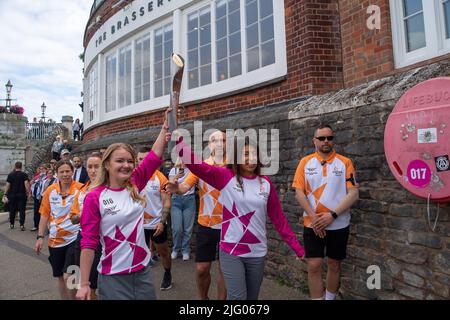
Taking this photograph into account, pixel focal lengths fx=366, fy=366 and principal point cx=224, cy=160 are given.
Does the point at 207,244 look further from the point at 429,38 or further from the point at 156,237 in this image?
the point at 429,38

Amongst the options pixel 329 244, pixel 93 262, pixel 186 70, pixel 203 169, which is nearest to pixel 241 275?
pixel 203 169

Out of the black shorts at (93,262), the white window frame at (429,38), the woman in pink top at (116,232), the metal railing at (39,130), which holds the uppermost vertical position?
the metal railing at (39,130)

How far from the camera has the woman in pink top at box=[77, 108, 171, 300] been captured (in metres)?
2.47

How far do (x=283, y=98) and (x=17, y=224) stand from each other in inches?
369

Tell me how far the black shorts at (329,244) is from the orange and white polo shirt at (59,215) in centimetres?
252

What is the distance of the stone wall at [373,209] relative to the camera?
333 centimetres

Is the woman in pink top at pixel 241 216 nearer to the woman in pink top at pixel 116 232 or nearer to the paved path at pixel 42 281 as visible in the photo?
the woman in pink top at pixel 116 232

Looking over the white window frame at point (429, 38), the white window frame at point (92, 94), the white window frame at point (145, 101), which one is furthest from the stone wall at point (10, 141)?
the white window frame at point (429, 38)

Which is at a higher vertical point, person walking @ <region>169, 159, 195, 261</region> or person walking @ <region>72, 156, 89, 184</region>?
person walking @ <region>72, 156, 89, 184</region>

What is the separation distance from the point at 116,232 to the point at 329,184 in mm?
2185

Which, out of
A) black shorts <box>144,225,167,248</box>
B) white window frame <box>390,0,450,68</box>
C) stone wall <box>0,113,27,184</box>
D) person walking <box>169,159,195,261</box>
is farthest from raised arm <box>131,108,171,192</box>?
stone wall <box>0,113,27,184</box>

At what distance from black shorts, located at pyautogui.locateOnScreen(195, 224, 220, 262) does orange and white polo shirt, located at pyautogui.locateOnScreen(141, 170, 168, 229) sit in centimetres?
104

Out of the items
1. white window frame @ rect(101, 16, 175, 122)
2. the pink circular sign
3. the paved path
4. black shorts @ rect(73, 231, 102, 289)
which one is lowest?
the paved path

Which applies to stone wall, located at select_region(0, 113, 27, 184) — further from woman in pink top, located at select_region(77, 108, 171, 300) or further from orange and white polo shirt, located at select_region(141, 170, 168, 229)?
woman in pink top, located at select_region(77, 108, 171, 300)
